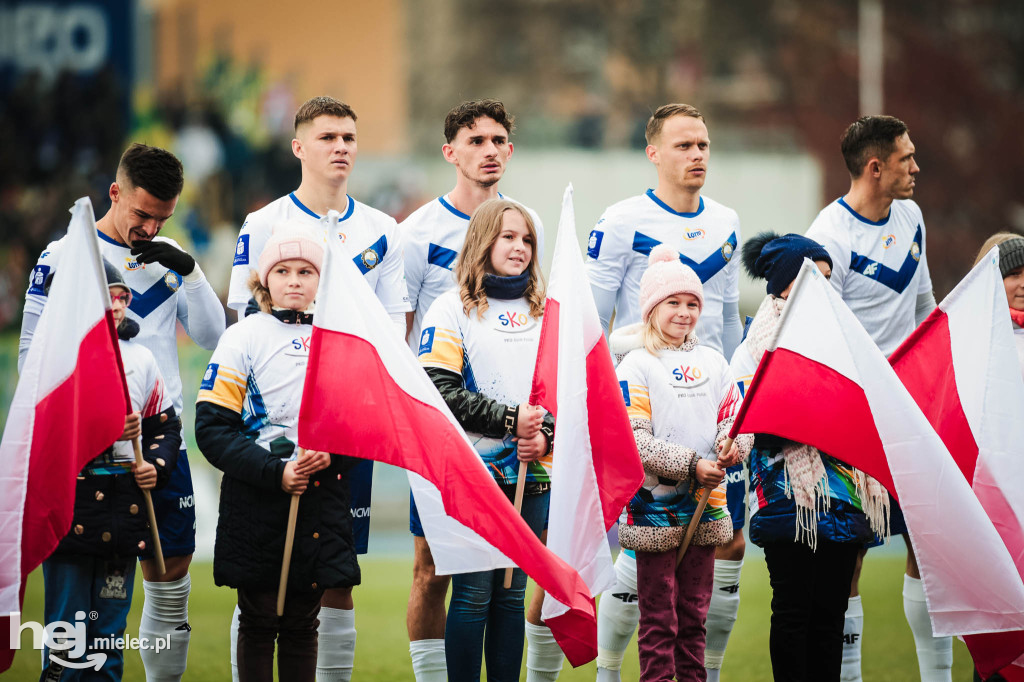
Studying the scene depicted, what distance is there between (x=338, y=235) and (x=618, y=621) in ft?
7.03

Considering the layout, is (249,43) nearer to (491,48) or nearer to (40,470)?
(491,48)

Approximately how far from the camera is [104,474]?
A: 198 inches

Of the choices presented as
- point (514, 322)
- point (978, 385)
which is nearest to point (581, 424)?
point (514, 322)

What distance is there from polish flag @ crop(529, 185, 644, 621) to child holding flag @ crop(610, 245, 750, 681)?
0.56ft

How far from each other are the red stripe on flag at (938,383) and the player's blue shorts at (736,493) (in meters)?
Result: 1.14

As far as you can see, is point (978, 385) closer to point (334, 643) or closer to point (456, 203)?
point (456, 203)

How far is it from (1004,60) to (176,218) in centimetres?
2019

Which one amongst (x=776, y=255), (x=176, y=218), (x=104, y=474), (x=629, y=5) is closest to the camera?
(x=104, y=474)

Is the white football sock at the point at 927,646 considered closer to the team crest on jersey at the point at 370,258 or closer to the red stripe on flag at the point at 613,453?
the red stripe on flag at the point at 613,453

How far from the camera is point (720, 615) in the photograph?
6.19 metres

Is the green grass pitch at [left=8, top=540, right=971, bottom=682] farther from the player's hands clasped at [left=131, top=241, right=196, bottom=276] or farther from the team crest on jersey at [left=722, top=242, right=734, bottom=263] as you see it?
the player's hands clasped at [left=131, top=241, right=196, bottom=276]

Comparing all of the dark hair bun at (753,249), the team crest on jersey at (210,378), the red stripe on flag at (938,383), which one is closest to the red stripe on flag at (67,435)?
the team crest on jersey at (210,378)

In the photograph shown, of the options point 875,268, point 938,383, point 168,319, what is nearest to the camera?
point 938,383

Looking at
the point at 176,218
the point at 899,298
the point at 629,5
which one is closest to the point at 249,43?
the point at 176,218
